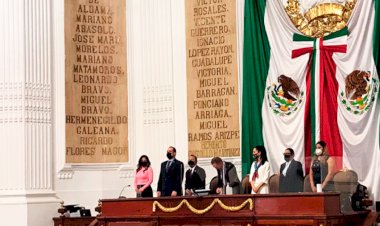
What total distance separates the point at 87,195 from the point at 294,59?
5.34 meters

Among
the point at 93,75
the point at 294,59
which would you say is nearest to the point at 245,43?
the point at 294,59

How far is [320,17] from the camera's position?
1711 cm

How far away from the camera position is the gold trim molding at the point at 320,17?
55.0ft

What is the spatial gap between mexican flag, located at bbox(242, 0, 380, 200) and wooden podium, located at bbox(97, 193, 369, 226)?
205 cm

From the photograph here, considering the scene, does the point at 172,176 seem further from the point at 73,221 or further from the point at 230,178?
the point at 73,221

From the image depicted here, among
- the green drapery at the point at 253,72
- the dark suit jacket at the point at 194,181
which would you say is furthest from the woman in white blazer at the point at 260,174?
the green drapery at the point at 253,72

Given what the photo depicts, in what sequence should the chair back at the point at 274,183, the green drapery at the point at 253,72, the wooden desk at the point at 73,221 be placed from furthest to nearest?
the green drapery at the point at 253,72 < the wooden desk at the point at 73,221 < the chair back at the point at 274,183

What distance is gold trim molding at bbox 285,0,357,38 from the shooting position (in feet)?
55.0

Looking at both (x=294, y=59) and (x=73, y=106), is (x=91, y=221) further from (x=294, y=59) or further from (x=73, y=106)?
(x=294, y=59)

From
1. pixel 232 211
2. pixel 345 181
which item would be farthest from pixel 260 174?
pixel 345 181

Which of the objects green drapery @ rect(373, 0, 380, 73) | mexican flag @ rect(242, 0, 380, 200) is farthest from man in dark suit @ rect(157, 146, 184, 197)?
green drapery @ rect(373, 0, 380, 73)

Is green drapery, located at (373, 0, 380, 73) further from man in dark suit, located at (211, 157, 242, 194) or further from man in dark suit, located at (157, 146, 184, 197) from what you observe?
man in dark suit, located at (157, 146, 184, 197)

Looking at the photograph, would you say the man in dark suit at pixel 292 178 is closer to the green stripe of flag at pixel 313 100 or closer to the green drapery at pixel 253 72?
the green stripe of flag at pixel 313 100

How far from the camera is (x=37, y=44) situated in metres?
18.2
